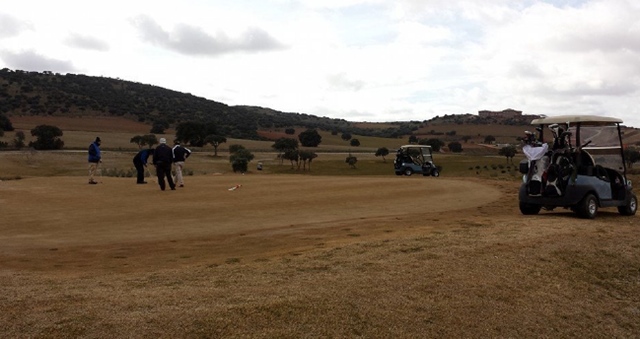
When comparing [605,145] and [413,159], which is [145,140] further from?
[605,145]

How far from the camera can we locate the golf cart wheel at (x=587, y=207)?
577 inches

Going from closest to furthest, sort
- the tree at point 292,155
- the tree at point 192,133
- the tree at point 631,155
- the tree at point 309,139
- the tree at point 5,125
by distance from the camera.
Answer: the tree at point 631,155 → the tree at point 292,155 → the tree at point 5,125 → the tree at point 192,133 → the tree at point 309,139

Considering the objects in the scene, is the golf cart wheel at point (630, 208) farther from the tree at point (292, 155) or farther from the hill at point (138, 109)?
the hill at point (138, 109)

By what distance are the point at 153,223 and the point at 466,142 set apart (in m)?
112

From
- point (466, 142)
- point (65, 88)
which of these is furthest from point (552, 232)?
point (65, 88)

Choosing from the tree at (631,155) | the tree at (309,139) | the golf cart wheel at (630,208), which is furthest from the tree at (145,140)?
the golf cart wheel at (630,208)

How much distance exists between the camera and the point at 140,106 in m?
122

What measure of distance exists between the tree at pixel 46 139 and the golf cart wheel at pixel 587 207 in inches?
2560

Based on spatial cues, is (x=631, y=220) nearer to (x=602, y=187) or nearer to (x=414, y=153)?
(x=602, y=187)

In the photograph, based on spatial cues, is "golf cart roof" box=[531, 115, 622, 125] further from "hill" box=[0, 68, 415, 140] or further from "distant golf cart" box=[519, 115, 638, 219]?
"hill" box=[0, 68, 415, 140]

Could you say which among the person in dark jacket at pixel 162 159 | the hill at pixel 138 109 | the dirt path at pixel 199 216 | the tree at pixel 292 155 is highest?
the hill at pixel 138 109

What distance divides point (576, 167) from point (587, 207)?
1.07m

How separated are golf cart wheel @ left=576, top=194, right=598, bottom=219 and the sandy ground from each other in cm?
23

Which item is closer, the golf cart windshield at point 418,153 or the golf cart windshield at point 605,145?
the golf cart windshield at point 605,145
